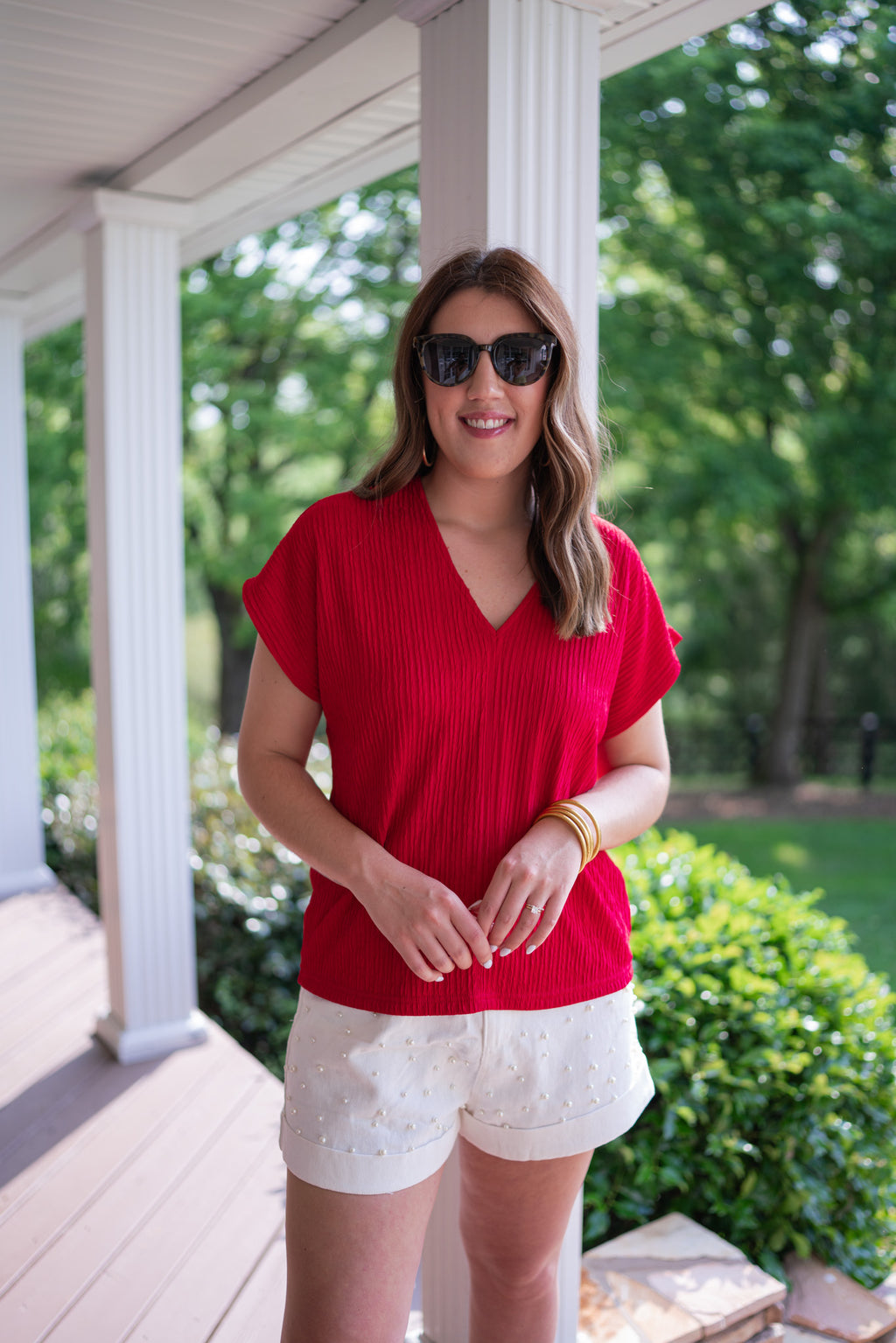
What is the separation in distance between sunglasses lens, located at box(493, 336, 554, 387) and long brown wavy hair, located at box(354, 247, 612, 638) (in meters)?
0.04

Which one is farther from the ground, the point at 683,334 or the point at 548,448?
the point at 683,334

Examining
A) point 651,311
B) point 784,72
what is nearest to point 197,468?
point 651,311

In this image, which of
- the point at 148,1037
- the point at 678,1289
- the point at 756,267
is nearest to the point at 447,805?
the point at 678,1289

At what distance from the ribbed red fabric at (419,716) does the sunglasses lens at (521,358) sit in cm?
21

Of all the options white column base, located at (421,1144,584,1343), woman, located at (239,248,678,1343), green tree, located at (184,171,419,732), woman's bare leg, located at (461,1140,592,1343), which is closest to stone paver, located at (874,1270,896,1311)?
white column base, located at (421,1144,584,1343)

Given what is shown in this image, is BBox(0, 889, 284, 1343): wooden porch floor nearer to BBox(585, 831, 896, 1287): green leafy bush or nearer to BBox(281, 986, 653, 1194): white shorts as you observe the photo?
BBox(585, 831, 896, 1287): green leafy bush

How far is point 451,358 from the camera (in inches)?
55.8

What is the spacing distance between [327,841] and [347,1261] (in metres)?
0.51

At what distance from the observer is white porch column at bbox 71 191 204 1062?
3406 mm

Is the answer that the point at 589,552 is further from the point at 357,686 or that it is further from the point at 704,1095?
the point at 704,1095

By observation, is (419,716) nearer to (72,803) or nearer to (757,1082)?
(757,1082)

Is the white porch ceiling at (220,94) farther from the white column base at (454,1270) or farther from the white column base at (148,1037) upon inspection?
the white column base at (148,1037)

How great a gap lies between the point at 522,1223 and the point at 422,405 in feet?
3.71

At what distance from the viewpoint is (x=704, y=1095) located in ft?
8.54
